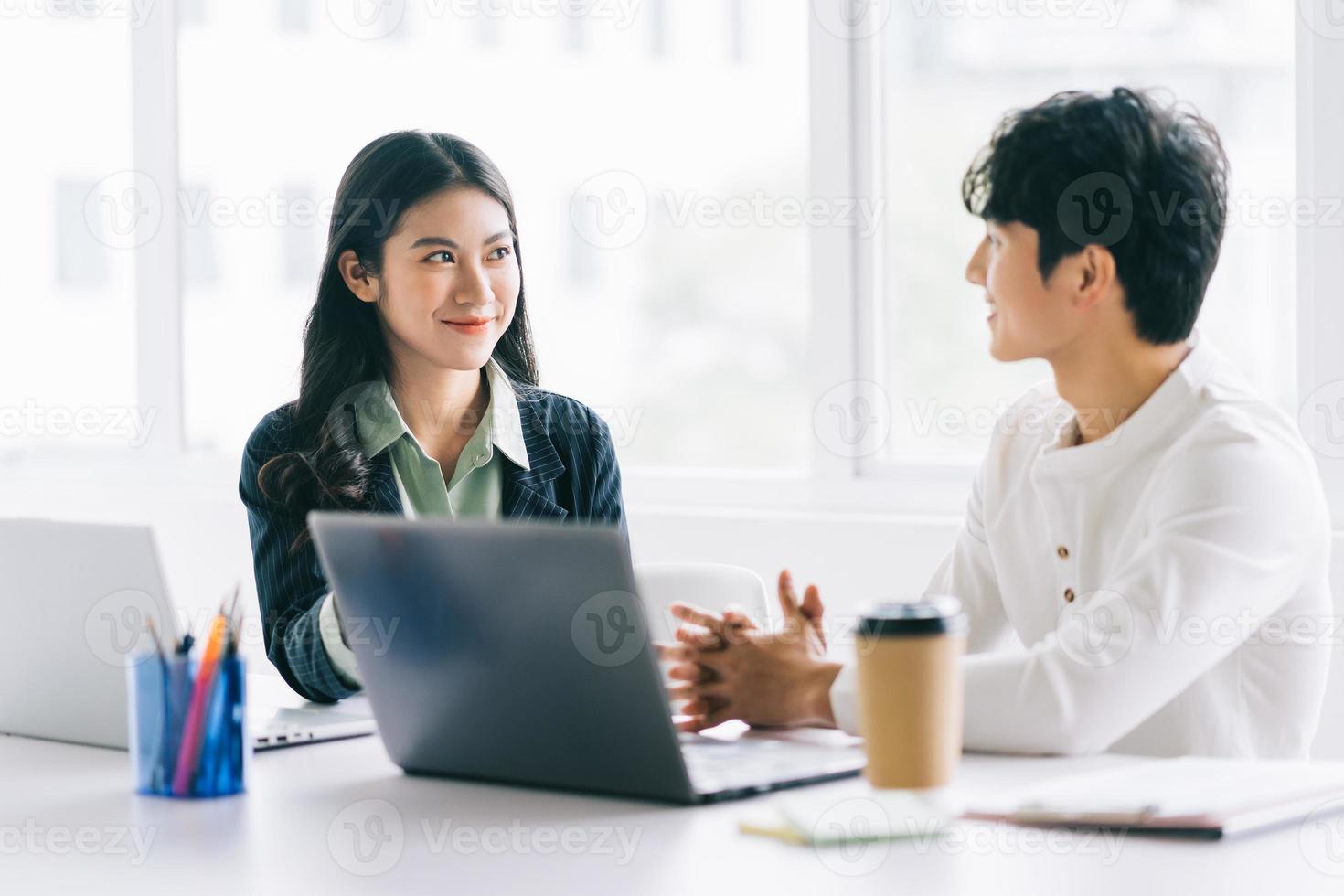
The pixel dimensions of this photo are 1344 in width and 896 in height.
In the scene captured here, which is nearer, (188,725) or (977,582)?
(188,725)

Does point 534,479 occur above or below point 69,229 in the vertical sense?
below

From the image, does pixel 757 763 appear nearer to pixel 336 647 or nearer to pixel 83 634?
pixel 336 647

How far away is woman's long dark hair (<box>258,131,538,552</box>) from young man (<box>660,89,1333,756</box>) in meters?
0.64

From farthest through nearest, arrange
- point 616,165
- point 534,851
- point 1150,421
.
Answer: point 616,165
point 1150,421
point 534,851

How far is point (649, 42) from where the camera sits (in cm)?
353

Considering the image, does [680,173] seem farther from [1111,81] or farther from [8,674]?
[8,674]

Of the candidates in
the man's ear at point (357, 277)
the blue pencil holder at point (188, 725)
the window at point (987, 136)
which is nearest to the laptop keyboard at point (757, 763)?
the blue pencil holder at point (188, 725)

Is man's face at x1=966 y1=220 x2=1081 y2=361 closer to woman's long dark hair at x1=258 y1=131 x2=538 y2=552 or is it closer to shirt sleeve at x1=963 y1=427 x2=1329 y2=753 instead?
shirt sleeve at x1=963 y1=427 x2=1329 y2=753

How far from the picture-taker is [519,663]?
124 cm

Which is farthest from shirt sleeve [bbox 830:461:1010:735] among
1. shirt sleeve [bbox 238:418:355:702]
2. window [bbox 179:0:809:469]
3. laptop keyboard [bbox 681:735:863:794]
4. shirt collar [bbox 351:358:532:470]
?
window [bbox 179:0:809:469]

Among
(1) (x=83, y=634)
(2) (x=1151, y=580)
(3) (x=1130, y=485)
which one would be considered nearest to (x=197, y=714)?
(1) (x=83, y=634)

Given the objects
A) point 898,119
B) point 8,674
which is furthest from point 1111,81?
point 8,674

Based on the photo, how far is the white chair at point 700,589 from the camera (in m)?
2.02

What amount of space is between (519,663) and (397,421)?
89 cm
